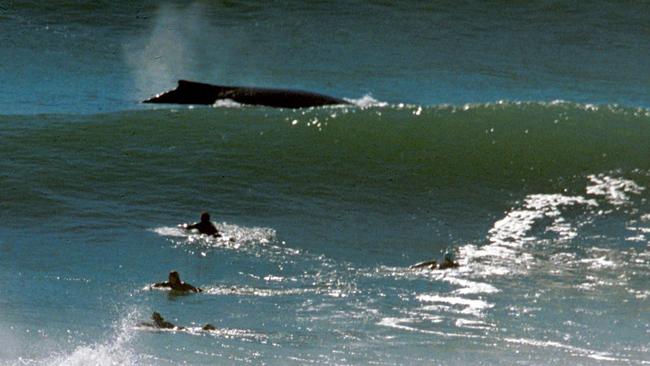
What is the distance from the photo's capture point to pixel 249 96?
14.9m

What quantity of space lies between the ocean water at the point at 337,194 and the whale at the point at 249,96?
46cm

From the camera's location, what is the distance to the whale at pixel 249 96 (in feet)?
47.4

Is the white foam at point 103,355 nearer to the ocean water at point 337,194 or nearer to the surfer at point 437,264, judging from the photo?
the ocean water at point 337,194

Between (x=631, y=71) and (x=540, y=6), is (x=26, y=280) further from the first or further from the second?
(x=540, y=6)

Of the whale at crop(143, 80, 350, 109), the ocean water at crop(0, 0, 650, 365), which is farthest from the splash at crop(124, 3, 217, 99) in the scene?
the whale at crop(143, 80, 350, 109)

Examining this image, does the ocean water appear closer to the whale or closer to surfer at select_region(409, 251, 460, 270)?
surfer at select_region(409, 251, 460, 270)

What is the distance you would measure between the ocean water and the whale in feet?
1.50

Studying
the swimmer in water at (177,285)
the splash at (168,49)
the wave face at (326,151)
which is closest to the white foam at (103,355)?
the swimmer in water at (177,285)

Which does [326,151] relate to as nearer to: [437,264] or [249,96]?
[249,96]

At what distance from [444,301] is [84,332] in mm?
2156

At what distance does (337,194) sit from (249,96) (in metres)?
3.87

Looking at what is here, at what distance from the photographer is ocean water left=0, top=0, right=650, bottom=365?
7.23 m

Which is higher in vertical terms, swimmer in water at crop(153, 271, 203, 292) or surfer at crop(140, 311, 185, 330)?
swimmer in water at crop(153, 271, 203, 292)

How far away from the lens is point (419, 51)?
761 inches
